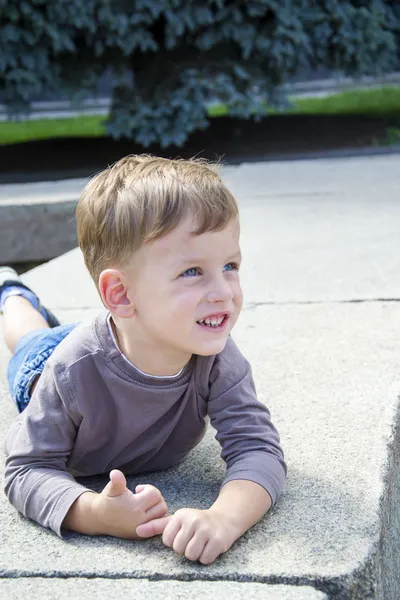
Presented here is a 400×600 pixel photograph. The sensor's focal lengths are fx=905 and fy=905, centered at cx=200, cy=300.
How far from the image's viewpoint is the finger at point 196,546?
1.59 meters

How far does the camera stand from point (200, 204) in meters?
1.78

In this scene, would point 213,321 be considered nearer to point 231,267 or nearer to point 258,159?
point 231,267

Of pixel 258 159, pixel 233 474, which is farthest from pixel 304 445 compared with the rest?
pixel 258 159

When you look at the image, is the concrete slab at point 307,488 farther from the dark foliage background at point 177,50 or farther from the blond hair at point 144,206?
the dark foliage background at point 177,50

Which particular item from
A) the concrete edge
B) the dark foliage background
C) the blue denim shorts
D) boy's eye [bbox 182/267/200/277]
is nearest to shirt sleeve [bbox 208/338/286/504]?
boy's eye [bbox 182/267/200/277]

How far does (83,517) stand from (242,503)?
306 millimetres

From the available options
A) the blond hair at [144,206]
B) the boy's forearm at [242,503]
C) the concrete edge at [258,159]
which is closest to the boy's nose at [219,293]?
the blond hair at [144,206]

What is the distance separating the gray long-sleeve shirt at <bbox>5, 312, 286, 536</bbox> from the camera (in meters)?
1.87

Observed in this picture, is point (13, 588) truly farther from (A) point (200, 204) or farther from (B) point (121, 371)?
(A) point (200, 204)

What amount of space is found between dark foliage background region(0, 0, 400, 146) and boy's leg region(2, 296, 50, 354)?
5924 mm

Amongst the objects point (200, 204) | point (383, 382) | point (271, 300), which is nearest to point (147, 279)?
point (200, 204)

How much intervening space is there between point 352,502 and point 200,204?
0.67m

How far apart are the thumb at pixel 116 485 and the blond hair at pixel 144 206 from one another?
1.44 feet

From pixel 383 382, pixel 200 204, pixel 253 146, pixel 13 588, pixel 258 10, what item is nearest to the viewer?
pixel 13 588
